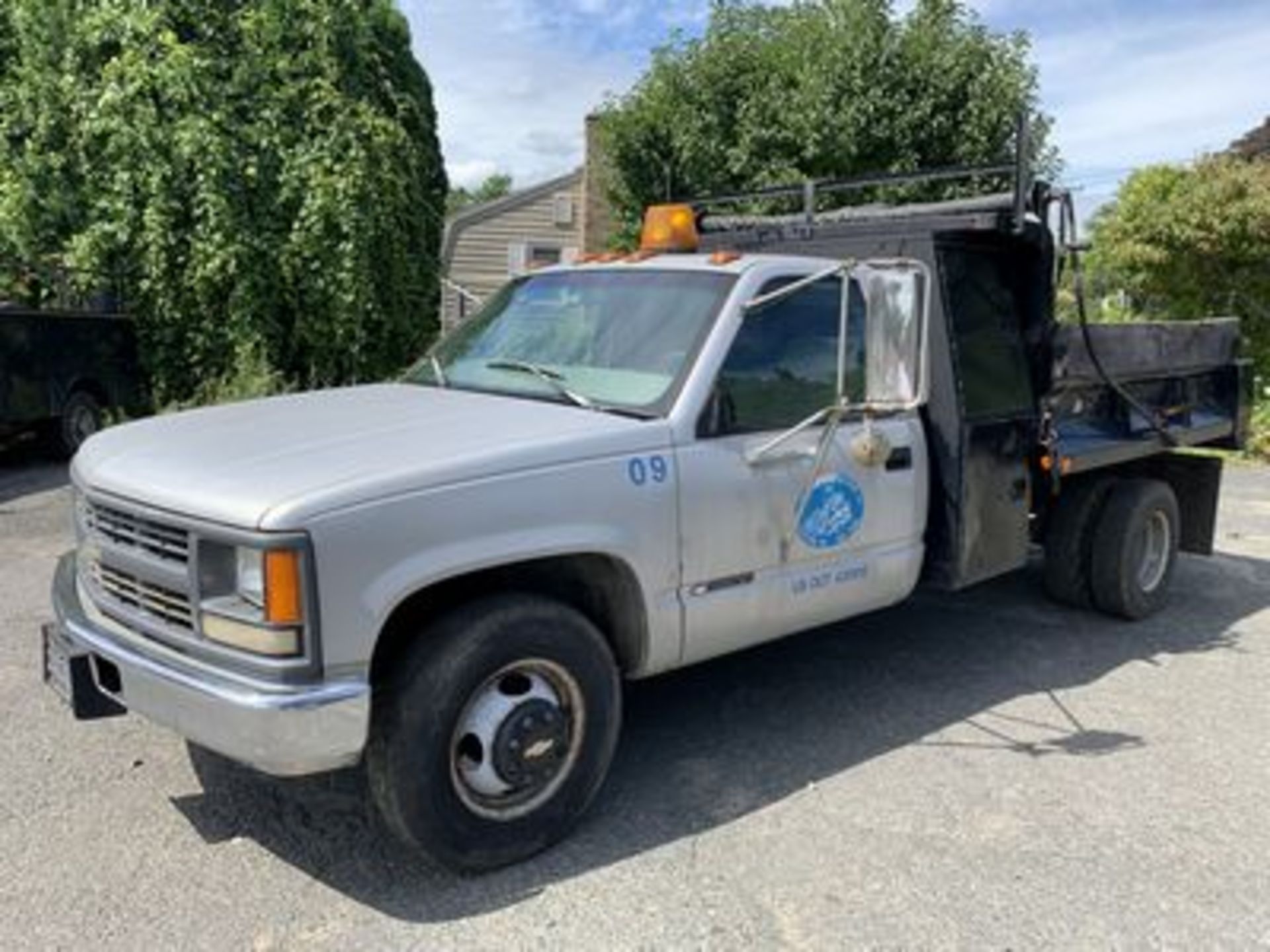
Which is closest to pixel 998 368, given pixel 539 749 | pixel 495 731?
pixel 539 749

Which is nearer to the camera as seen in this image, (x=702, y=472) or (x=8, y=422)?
(x=702, y=472)

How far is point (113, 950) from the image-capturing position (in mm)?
3105

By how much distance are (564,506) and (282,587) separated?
2.95 feet

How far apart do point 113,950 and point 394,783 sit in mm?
837

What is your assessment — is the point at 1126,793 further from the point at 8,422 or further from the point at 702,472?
the point at 8,422

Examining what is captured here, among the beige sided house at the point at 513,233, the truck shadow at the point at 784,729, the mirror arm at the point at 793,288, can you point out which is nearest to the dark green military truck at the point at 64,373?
the truck shadow at the point at 784,729

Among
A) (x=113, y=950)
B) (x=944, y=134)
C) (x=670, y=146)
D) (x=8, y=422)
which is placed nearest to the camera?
(x=113, y=950)

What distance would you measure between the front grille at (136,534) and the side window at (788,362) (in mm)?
1756

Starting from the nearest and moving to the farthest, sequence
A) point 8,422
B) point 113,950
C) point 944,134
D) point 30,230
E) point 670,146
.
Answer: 1. point 113,950
2. point 8,422
3. point 30,230
4. point 944,134
5. point 670,146

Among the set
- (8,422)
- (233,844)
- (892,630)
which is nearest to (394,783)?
(233,844)

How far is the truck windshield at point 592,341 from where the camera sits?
408 centimetres

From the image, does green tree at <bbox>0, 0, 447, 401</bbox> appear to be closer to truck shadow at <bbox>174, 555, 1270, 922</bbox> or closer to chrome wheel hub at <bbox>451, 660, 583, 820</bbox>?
truck shadow at <bbox>174, 555, 1270, 922</bbox>

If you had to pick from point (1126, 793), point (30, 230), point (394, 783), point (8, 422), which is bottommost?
point (1126, 793)

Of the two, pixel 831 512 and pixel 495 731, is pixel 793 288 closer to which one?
pixel 831 512
